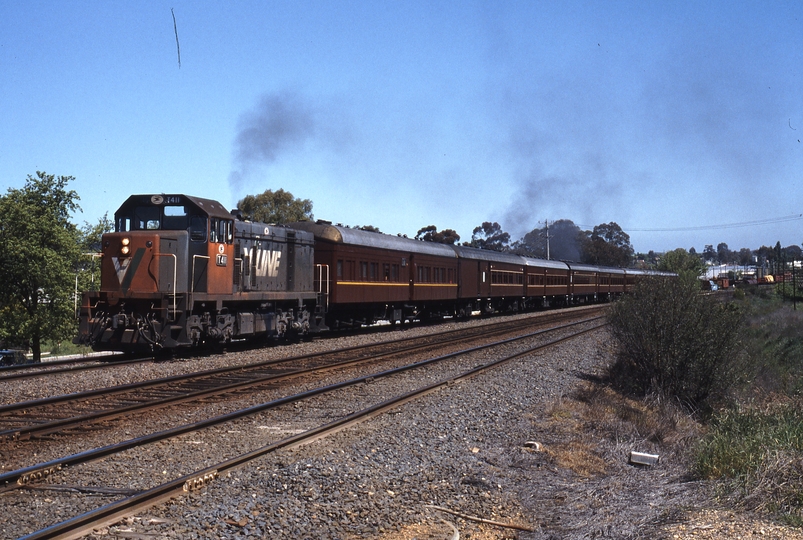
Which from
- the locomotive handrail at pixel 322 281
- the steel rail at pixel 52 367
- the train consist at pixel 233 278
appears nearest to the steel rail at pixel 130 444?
the train consist at pixel 233 278

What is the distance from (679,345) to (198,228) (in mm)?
10576

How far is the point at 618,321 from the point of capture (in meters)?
15.1

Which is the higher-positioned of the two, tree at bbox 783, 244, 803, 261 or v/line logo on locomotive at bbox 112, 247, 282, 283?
tree at bbox 783, 244, 803, 261

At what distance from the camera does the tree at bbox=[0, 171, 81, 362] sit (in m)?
31.8

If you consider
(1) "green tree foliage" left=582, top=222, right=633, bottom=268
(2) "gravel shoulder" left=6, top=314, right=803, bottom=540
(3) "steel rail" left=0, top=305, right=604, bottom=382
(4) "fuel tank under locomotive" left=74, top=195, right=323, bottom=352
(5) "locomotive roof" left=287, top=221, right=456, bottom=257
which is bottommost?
(2) "gravel shoulder" left=6, top=314, right=803, bottom=540

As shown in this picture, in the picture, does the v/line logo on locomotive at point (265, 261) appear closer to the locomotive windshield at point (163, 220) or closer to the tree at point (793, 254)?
the locomotive windshield at point (163, 220)

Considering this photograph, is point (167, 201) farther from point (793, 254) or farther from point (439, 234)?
point (793, 254)

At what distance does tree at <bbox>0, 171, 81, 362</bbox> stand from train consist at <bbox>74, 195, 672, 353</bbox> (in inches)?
665

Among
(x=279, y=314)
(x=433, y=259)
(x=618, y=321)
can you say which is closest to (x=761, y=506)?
(x=618, y=321)

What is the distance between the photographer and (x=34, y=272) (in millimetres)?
31859

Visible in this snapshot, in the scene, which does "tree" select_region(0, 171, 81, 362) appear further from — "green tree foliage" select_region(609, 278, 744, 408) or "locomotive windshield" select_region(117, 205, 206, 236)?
"green tree foliage" select_region(609, 278, 744, 408)

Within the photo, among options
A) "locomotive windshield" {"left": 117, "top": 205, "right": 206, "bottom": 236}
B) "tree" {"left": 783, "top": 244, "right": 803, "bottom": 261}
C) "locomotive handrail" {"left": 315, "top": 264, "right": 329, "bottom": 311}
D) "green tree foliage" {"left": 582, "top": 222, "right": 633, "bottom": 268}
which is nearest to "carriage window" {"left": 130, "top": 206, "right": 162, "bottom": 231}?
"locomotive windshield" {"left": 117, "top": 205, "right": 206, "bottom": 236}

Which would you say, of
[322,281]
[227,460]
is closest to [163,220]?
[322,281]

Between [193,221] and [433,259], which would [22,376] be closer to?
[193,221]
